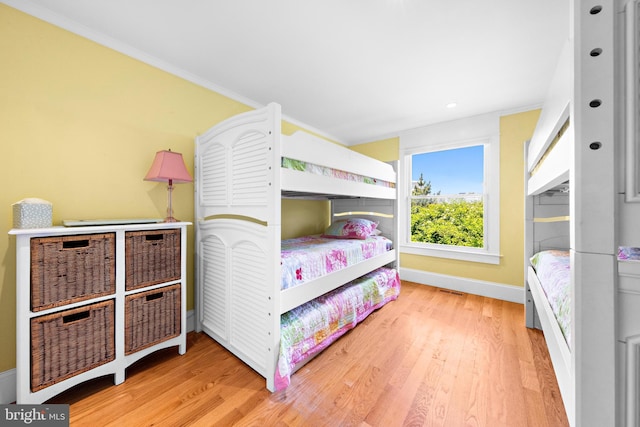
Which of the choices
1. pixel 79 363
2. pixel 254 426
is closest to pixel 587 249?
pixel 254 426

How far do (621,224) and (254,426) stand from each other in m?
1.62

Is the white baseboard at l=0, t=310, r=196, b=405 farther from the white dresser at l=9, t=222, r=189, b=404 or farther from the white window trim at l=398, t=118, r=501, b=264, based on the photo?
the white window trim at l=398, t=118, r=501, b=264

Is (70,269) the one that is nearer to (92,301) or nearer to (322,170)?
(92,301)

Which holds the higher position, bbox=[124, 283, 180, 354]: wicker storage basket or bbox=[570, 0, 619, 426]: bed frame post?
bbox=[570, 0, 619, 426]: bed frame post

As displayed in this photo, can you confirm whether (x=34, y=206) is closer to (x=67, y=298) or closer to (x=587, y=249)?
(x=67, y=298)

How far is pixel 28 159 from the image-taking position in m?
1.47

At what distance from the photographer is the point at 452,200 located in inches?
132

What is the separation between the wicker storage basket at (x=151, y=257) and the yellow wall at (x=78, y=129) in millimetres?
404

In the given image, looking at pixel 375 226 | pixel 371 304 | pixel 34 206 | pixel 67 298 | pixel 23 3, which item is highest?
pixel 23 3

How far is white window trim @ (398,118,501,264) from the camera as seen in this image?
9.74 ft

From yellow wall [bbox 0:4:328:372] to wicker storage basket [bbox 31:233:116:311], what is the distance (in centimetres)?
41

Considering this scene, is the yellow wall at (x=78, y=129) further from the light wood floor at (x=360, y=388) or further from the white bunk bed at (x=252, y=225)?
the light wood floor at (x=360, y=388)

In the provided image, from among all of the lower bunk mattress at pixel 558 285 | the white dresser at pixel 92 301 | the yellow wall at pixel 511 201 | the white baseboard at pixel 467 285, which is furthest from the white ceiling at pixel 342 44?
the white baseboard at pixel 467 285

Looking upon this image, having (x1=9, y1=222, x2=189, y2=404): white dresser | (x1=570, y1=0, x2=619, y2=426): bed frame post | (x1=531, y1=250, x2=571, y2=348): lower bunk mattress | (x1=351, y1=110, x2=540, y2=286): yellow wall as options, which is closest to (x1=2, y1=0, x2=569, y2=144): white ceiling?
(x1=351, y1=110, x2=540, y2=286): yellow wall
